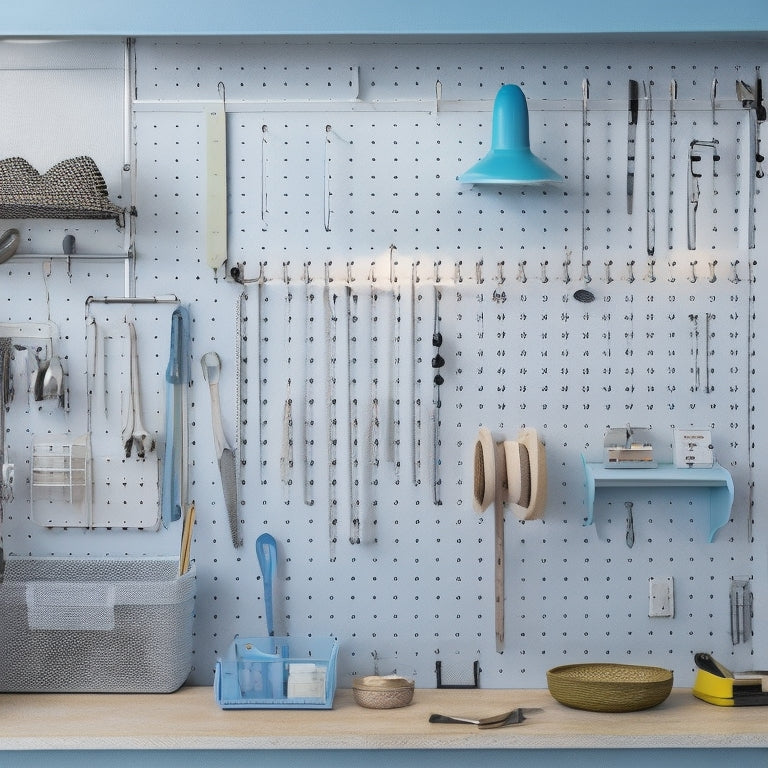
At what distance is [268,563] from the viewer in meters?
2.54

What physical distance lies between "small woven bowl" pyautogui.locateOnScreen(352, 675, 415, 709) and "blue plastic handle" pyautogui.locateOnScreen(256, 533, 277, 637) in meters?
0.28

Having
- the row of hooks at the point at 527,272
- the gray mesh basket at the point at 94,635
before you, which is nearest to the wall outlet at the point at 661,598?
the row of hooks at the point at 527,272

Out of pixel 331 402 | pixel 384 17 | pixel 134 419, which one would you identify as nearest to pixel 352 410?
pixel 331 402

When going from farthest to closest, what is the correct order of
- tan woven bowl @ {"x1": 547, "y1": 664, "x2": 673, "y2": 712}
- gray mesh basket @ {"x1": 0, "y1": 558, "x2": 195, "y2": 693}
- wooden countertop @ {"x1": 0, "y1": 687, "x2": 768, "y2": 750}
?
1. gray mesh basket @ {"x1": 0, "y1": 558, "x2": 195, "y2": 693}
2. tan woven bowl @ {"x1": 547, "y1": 664, "x2": 673, "y2": 712}
3. wooden countertop @ {"x1": 0, "y1": 687, "x2": 768, "y2": 750}

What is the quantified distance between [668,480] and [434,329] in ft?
2.15

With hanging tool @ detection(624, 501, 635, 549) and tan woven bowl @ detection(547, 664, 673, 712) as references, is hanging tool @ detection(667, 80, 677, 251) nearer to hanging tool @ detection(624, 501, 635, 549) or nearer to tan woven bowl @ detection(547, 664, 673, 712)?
hanging tool @ detection(624, 501, 635, 549)

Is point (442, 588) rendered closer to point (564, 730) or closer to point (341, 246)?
point (564, 730)

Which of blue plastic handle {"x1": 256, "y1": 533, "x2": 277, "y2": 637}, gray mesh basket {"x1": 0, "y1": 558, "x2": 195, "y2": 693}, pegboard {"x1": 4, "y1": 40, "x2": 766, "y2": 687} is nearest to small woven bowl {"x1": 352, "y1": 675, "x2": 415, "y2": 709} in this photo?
pegboard {"x1": 4, "y1": 40, "x2": 766, "y2": 687}

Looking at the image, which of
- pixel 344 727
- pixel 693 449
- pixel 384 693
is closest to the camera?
pixel 344 727

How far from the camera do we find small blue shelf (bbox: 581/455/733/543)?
2.42m

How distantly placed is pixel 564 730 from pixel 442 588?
0.49 meters

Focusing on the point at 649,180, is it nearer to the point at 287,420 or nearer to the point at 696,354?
the point at 696,354

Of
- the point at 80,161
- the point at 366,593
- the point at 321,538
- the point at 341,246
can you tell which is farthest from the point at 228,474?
the point at 80,161

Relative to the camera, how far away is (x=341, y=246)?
8.48 feet
